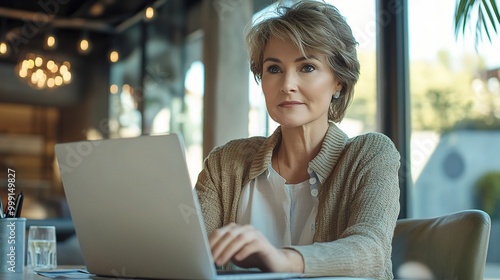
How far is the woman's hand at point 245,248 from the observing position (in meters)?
1.17

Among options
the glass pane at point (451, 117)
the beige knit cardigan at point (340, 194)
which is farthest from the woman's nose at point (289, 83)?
the glass pane at point (451, 117)

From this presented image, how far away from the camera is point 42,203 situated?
843cm

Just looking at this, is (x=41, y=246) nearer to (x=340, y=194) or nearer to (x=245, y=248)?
(x=340, y=194)

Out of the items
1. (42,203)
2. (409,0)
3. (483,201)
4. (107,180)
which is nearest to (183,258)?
(107,180)

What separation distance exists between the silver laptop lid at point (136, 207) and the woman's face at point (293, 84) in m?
0.61

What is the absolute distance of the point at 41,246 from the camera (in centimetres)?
197

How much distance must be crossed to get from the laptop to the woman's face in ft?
2.01

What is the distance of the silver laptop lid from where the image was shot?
1.11 metres

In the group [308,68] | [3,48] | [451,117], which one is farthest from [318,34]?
[3,48]

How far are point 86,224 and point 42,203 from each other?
7416 millimetres

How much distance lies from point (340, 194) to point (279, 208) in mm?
207

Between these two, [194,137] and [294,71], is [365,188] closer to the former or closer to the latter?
[294,71]

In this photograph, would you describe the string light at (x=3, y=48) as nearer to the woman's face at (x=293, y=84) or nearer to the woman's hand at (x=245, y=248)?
the woman's face at (x=293, y=84)

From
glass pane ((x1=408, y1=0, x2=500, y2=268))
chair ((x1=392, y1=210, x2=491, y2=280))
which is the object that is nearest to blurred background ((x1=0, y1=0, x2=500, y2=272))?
glass pane ((x1=408, y1=0, x2=500, y2=268))
